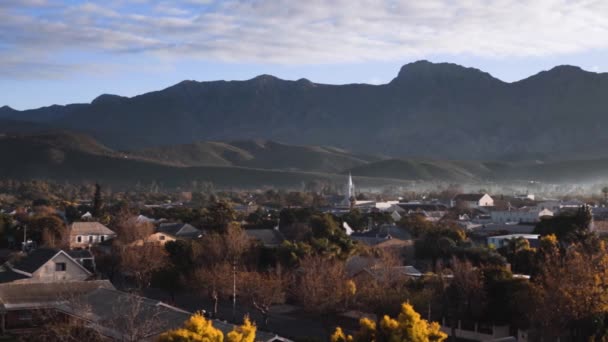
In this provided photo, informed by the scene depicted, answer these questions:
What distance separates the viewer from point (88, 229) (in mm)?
60969

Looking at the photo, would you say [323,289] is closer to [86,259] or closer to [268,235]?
[86,259]

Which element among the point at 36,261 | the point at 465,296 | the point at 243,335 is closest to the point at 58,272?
the point at 36,261

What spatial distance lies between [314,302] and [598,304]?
34.9ft

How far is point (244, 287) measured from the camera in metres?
36.3

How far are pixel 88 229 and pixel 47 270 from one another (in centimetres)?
2009

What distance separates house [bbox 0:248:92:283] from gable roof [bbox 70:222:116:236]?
686 inches

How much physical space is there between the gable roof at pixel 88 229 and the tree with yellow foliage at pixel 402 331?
138 ft

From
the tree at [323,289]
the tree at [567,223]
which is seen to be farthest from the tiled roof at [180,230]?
the tree at [323,289]

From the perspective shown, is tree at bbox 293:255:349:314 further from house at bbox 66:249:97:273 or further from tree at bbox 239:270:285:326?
house at bbox 66:249:97:273

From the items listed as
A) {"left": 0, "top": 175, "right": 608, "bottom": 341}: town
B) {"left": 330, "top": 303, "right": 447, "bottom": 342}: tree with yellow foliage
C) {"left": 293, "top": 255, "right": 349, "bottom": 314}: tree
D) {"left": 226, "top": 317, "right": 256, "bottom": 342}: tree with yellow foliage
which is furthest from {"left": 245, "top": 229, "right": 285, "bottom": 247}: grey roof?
{"left": 226, "top": 317, "right": 256, "bottom": 342}: tree with yellow foliage

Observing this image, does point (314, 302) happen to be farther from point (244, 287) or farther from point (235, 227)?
point (235, 227)

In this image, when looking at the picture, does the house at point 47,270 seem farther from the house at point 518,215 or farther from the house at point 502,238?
the house at point 518,215

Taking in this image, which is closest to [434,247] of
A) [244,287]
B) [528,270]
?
[528,270]

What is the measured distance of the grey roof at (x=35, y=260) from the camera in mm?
41419
